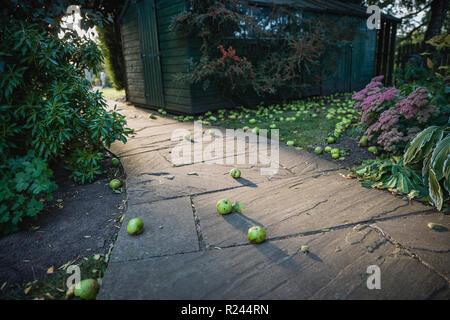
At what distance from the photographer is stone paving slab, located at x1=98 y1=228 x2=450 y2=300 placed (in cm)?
146

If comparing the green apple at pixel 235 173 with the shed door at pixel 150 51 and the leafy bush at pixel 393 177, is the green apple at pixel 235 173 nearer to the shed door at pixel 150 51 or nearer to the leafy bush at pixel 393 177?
the leafy bush at pixel 393 177

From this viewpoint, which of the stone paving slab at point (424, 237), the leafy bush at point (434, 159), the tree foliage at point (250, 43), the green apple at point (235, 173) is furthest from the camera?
the tree foliage at point (250, 43)

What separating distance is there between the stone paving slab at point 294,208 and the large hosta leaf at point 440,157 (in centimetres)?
33

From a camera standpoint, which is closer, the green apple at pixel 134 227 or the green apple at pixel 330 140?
the green apple at pixel 134 227

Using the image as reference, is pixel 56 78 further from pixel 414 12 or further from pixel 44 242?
pixel 414 12

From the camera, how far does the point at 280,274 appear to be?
62.4 inches

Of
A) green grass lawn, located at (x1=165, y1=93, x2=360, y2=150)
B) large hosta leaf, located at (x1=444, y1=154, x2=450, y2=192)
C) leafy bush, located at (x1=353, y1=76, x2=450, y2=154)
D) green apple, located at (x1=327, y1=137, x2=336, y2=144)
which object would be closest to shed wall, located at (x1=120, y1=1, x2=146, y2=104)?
green grass lawn, located at (x1=165, y1=93, x2=360, y2=150)

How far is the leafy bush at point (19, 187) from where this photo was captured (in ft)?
6.58

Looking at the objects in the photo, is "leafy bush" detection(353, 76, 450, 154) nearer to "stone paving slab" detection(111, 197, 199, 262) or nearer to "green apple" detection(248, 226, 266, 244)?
"green apple" detection(248, 226, 266, 244)

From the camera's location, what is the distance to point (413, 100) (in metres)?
2.86

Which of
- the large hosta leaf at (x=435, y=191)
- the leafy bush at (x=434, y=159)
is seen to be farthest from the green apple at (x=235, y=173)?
the large hosta leaf at (x=435, y=191)

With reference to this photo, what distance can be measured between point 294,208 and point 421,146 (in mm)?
1212

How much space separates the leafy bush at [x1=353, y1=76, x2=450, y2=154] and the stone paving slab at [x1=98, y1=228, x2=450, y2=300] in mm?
1596

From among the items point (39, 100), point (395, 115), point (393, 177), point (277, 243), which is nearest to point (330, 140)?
point (395, 115)
